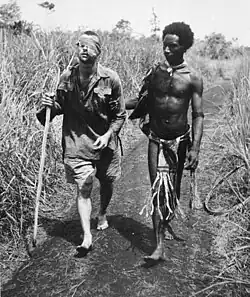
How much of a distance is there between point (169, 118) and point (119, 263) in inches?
47.9

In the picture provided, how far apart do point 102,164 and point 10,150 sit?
943mm

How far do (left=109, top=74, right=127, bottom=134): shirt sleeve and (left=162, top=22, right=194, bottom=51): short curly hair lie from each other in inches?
22.3

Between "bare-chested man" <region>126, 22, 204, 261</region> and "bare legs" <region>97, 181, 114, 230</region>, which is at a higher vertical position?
"bare-chested man" <region>126, 22, 204, 261</region>

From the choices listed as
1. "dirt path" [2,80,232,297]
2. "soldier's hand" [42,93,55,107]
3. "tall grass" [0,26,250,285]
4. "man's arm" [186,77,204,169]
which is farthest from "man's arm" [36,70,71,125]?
"dirt path" [2,80,232,297]

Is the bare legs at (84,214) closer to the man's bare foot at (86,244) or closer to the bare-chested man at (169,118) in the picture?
the man's bare foot at (86,244)

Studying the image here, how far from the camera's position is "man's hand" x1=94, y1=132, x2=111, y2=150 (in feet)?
12.1

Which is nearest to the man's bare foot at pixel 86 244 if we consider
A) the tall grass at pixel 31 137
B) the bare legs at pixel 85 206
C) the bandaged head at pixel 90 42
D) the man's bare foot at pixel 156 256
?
the bare legs at pixel 85 206

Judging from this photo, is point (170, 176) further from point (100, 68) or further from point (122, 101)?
point (100, 68)

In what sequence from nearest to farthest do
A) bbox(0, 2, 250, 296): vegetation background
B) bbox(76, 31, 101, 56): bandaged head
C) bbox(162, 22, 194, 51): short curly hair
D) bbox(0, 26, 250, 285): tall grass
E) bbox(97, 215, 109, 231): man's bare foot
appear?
bbox(162, 22, 194, 51): short curly hair → bbox(76, 31, 101, 56): bandaged head → bbox(0, 2, 250, 296): vegetation background → bbox(0, 26, 250, 285): tall grass → bbox(97, 215, 109, 231): man's bare foot

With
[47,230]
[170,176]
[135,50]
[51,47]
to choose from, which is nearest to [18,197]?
[47,230]

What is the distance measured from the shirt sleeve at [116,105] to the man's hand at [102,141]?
93 mm

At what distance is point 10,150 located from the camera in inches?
169

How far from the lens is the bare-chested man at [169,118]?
Result: 11.4 ft

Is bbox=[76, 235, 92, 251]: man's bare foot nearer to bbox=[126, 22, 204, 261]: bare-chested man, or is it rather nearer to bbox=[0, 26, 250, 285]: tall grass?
bbox=[126, 22, 204, 261]: bare-chested man
